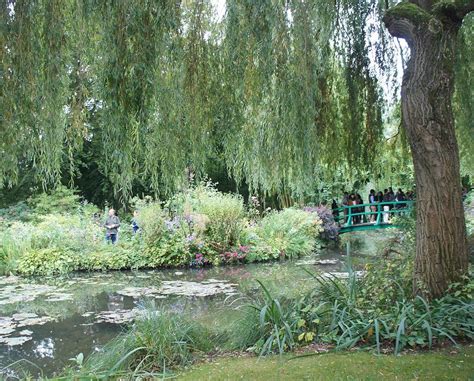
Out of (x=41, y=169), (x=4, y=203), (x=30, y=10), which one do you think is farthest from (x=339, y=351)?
(x=4, y=203)

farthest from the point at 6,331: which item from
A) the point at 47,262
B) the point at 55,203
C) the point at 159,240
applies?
the point at 55,203

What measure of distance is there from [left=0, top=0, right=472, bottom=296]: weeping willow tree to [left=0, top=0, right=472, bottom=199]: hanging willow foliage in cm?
1

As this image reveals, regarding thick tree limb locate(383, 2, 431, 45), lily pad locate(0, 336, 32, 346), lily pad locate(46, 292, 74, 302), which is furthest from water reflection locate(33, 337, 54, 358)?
thick tree limb locate(383, 2, 431, 45)

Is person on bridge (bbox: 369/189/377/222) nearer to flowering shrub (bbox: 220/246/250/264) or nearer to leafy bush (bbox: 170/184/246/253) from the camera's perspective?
leafy bush (bbox: 170/184/246/253)

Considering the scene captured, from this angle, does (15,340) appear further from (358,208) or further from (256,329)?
(358,208)

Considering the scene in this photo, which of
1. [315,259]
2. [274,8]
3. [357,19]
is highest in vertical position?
[357,19]

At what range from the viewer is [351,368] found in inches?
141

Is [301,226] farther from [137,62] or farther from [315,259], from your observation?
[137,62]

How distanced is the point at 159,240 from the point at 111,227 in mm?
1390

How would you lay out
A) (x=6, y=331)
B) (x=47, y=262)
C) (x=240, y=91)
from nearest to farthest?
(x=240, y=91)
(x=6, y=331)
(x=47, y=262)

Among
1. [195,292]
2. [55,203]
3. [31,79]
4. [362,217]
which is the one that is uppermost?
[31,79]

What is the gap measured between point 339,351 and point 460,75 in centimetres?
364

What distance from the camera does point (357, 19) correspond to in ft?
A: 18.3

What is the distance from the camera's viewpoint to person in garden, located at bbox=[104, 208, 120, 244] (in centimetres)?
1294
